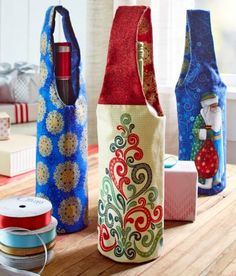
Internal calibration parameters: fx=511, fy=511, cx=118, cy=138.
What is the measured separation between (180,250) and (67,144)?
227mm

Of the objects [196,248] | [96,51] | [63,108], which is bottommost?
[196,248]

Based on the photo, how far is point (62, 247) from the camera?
0.74 metres

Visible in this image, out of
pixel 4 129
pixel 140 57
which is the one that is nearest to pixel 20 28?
pixel 4 129

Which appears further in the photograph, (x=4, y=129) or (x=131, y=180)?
(x=4, y=129)

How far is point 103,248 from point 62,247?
0.07 meters

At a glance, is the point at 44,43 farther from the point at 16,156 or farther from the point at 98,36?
the point at 98,36

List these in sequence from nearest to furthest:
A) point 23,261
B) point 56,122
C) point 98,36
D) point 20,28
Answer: point 23,261 < point 56,122 < point 98,36 < point 20,28

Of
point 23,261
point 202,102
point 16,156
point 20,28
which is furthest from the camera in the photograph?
point 20,28

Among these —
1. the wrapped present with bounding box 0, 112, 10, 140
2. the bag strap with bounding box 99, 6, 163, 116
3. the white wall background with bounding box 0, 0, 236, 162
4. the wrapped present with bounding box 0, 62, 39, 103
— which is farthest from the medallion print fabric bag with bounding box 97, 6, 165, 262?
the wrapped present with bounding box 0, 62, 39, 103

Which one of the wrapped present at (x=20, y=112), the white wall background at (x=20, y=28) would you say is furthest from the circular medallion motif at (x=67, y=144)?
the white wall background at (x=20, y=28)

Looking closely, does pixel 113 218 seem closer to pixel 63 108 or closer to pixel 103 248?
pixel 103 248

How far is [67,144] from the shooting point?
768 millimetres

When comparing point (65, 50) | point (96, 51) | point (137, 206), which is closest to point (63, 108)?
point (65, 50)

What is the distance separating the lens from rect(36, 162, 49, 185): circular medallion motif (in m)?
0.77
